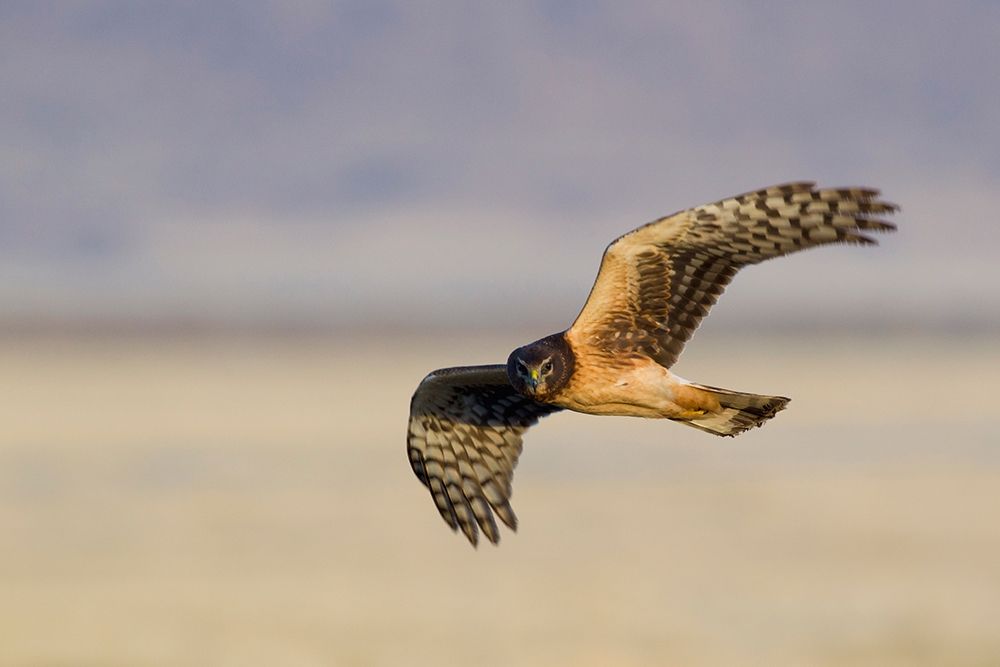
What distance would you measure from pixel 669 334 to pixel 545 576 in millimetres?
14021

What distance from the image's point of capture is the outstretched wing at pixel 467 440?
13.5 meters

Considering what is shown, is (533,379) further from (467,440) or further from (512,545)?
(512,545)

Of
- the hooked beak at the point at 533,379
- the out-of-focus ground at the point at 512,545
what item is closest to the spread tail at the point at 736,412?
the hooked beak at the point at 533,379

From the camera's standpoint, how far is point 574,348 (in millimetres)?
12031

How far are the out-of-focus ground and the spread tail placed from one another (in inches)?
372

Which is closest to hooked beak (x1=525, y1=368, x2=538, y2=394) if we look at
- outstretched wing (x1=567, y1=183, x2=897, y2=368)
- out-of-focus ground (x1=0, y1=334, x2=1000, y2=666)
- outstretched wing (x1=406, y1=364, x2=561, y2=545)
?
outstretched wing (x1=567, y1=183, x2=897, y2=368)

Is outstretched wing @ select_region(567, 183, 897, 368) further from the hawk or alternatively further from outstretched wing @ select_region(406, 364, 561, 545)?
outstretched wing @ select_region(406, 364, 561, 545)

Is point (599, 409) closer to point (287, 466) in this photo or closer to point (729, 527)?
point (729, 527)

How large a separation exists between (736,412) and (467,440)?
7.93 ft

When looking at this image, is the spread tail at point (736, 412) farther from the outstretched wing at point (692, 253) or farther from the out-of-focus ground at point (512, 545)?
the out-of-focus ground at point (512, 545)

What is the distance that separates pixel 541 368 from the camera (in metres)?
11.7

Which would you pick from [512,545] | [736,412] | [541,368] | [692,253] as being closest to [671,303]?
[692,253]

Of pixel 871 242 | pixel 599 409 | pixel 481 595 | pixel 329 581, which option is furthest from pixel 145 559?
pixel 871 242

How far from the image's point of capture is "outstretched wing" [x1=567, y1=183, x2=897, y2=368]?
1142cm
